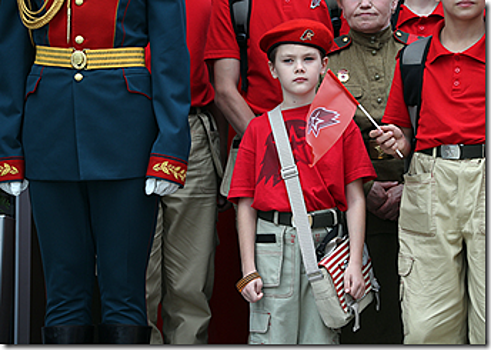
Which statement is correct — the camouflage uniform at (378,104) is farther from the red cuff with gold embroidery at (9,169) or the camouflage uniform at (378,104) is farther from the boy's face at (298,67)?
the red cuff with gold embroidery at (9,169)

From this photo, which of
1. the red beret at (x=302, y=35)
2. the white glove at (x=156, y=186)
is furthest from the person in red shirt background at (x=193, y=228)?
the white glove at (x=156, y=186)

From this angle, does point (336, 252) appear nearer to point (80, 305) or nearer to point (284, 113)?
point (284, 113)

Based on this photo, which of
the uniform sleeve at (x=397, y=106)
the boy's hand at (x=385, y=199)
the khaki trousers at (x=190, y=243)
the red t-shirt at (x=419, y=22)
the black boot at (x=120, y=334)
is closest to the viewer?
the black boot at (x=120, y=334)

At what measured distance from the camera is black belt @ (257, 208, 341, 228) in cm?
245

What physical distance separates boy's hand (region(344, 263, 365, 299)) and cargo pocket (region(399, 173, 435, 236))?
297mm

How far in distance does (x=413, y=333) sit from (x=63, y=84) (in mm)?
1595

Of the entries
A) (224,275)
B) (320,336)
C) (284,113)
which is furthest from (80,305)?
(224,275)

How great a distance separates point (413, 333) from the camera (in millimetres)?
2469

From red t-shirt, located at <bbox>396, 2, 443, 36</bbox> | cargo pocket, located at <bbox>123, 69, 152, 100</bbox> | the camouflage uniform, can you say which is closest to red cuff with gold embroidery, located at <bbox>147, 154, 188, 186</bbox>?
cargo pocket, located at <bbox>123, 69, 152, 100</bbox>

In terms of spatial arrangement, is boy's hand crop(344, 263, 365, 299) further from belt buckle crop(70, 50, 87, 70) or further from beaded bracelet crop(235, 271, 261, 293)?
belt buckle crop(70, 50, 87, 70)

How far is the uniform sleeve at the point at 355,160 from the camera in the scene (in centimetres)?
250

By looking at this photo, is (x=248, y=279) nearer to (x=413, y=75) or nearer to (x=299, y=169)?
(x=299, y=169)

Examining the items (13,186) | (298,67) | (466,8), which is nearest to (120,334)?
(13,186)

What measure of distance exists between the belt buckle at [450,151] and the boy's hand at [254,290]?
854mm
